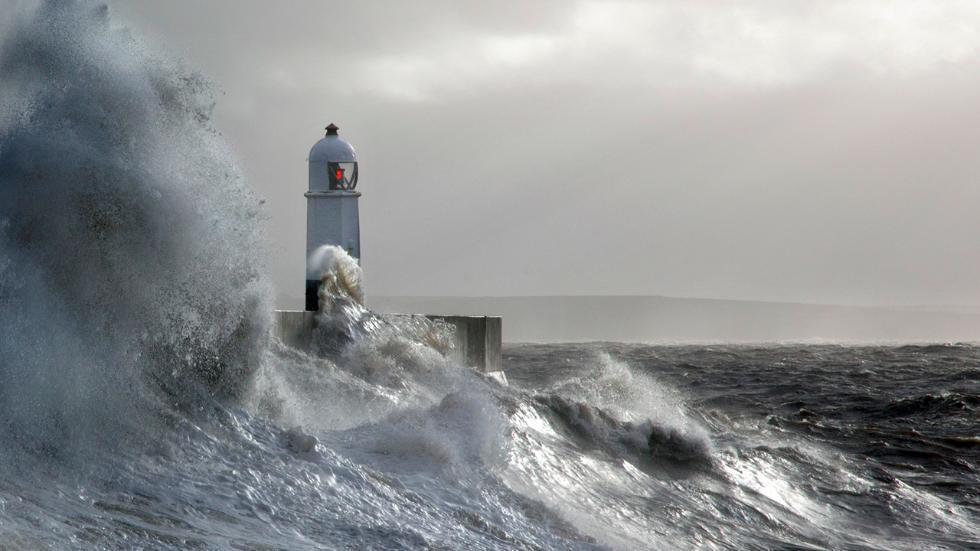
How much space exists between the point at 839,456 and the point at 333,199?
19.6 ft

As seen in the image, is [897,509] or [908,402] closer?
[897,509]

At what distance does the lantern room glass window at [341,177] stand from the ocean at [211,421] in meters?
4.08

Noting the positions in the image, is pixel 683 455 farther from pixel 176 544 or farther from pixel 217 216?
pixel 176 544

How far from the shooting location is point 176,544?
338cm

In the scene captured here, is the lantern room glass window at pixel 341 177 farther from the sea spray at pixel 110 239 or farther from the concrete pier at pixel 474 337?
the sea spray at pixel 110 239

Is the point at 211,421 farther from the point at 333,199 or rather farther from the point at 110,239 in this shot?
the point at 333,199

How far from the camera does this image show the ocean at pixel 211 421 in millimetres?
3855

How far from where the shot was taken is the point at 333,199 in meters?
11.6

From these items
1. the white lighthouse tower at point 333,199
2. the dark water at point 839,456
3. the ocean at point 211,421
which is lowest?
the dark water at point 839,456

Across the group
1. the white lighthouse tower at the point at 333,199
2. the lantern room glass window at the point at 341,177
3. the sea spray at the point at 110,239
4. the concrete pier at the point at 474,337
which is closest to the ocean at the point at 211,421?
the sea spray at the point at 110,239

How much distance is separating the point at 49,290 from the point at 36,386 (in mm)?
511

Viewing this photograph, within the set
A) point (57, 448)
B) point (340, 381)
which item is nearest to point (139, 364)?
point (57, 448)

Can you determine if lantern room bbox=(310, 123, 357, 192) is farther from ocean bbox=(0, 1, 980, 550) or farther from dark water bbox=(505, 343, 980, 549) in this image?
dark water bbox=(505, 343, 980, 549)

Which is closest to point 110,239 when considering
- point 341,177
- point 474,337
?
point 341,177
